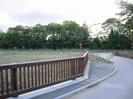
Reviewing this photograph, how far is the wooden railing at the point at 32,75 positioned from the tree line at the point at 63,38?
64.8 m

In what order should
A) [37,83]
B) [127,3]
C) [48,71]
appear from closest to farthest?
[37,83], [48,71], [127,3]

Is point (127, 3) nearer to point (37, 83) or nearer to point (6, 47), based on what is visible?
point (37, 83)

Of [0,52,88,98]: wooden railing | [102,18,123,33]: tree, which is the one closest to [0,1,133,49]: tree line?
[102,18,123,33]: tree

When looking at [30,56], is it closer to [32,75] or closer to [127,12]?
[127,12]

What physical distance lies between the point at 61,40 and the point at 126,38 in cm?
1925

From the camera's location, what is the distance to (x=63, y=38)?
84.1m

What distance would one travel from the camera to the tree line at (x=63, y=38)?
78.2 meters

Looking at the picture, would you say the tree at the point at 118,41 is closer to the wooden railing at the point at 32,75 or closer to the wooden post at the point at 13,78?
the wooden railing at the point at 32,75

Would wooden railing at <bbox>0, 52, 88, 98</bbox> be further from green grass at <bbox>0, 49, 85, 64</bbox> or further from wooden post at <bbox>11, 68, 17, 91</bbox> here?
green grass at <bbox>0, 49, 85, 64</bbox>

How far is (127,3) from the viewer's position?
4700 centimetres

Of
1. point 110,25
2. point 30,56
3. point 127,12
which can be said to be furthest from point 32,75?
point 110,25

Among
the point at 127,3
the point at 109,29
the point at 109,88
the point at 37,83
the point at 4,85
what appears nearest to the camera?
the point at 4,85

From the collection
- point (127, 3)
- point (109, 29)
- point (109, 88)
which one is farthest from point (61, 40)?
point (109, 88)

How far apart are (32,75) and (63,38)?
74.8m
